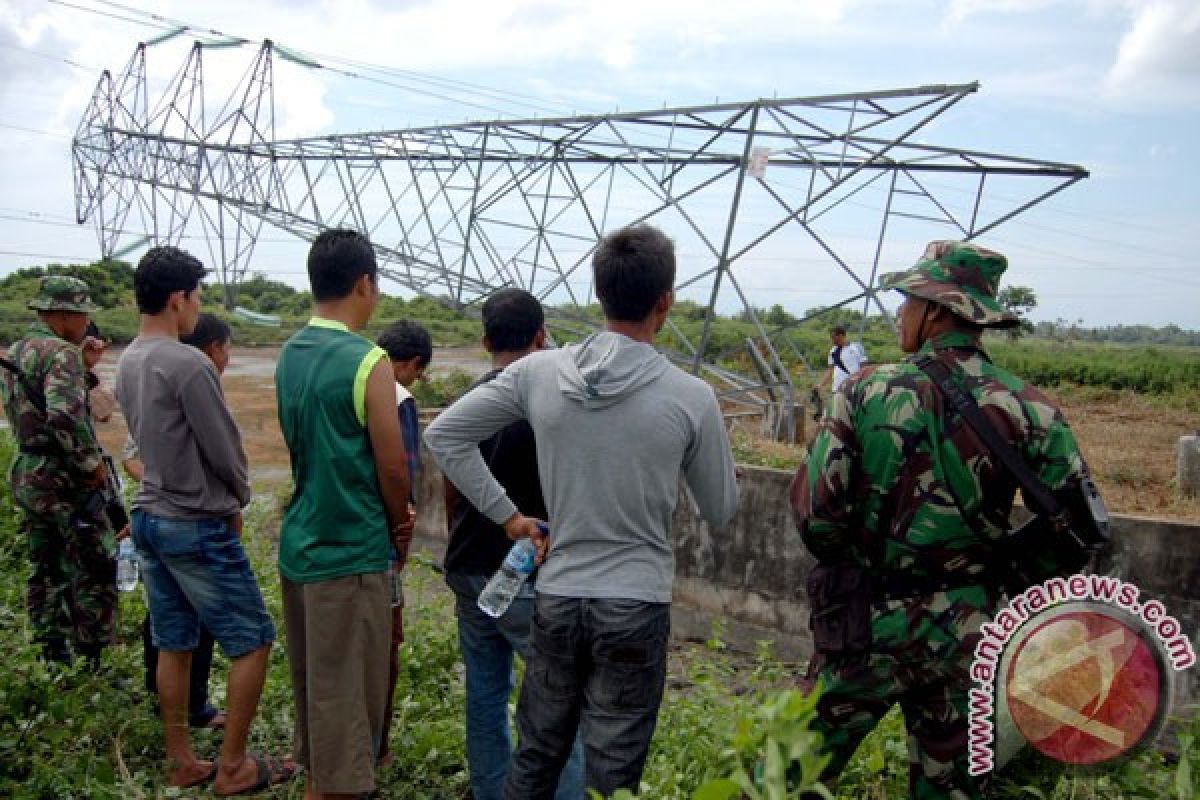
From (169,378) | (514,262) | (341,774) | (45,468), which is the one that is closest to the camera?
(341,774)

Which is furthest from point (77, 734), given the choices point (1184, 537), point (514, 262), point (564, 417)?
point (514, 262)

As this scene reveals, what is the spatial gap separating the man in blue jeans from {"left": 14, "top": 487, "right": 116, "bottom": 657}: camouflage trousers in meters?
2.14

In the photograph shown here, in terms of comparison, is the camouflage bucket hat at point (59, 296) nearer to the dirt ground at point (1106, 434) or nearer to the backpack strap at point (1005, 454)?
the backpack strap at point (1005, 454)

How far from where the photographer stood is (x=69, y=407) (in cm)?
414

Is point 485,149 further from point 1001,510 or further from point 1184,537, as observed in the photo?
point 1001,510

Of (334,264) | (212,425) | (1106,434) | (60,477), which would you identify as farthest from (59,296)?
(1106,434)

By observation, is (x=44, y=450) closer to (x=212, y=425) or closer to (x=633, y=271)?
(x=212, y=425)

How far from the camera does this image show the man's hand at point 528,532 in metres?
2.68

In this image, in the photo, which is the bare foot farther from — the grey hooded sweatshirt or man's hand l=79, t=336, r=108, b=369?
man's hand l=79, t=336, r=108, b=369

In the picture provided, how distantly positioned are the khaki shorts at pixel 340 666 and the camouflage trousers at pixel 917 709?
133cm

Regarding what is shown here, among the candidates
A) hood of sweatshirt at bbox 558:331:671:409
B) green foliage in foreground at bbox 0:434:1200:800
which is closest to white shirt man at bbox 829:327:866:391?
green foliage in foreground at bbox 0:434:1200:800

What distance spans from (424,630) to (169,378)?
1.93m

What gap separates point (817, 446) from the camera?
2586 millimetres

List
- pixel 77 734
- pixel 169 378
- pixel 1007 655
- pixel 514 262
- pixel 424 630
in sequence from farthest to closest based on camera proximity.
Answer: pixel 514 262 < pixel 424 630 < pixel 77 734 < pixel 169 378 < pixel 1007 655
